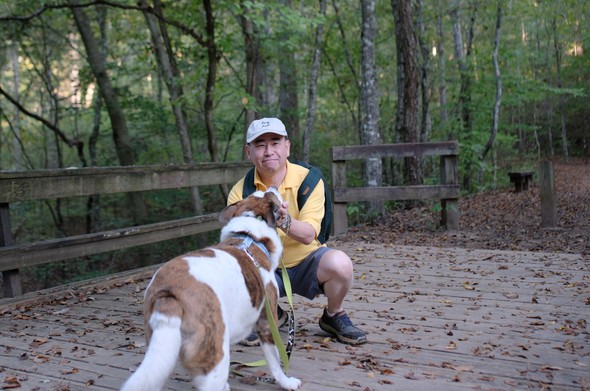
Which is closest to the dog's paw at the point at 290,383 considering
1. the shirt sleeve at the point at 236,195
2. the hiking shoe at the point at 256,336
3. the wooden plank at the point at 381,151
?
the hiking shoe at the point at 256,336

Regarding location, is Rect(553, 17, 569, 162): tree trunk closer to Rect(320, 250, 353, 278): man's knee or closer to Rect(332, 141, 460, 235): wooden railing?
Rect(332, 141, 460, 235): wooden railing

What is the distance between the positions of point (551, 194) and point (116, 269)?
8.48 m

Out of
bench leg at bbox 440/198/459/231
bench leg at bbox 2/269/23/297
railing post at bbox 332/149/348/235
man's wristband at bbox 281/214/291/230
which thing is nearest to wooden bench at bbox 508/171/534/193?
bench leg at bbox 440/198/459/231

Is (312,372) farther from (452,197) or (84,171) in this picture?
(452,197)

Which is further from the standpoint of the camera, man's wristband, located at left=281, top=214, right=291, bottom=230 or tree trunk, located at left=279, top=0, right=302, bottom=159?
tree trunk, located at left=279, top=0, right=302, bottom=159

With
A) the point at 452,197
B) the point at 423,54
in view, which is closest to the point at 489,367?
the point at 452,197

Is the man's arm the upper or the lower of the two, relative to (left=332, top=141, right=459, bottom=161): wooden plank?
lower

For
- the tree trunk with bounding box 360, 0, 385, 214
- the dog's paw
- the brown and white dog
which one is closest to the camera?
the brown and white dog

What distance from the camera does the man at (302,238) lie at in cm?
346

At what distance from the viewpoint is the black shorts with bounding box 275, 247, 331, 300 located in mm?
3592

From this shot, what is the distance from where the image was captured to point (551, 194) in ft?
25.6

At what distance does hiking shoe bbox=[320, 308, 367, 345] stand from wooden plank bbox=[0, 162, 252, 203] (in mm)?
2778

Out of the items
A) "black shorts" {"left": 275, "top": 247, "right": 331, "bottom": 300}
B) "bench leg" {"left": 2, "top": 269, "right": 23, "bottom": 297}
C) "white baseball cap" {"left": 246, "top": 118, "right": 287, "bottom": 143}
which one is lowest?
"bench leg" {"left": 2, "top": 269, "right": 23, "bottom": 297}

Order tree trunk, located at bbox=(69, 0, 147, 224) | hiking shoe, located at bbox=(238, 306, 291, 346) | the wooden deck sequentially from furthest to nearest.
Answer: tree trunk, located at bbox=(69, 0, 147, 224)
hiking shoe, located at bbox=(238, 306, 291, 346)
the wooden deck
